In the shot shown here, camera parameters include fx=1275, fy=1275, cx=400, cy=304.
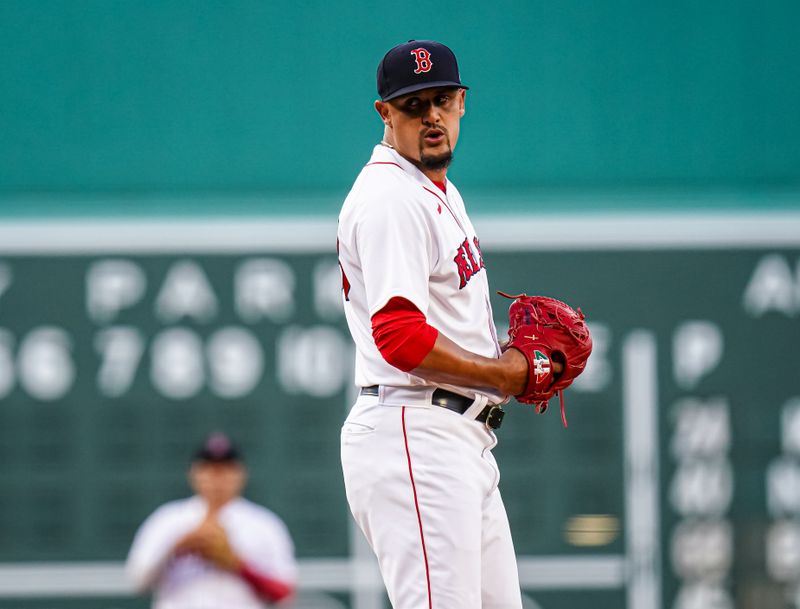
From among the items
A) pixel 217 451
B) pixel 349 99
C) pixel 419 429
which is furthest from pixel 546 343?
pixel 349 99

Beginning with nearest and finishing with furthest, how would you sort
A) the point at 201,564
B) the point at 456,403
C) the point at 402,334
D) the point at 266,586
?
the point at 402,334, the point at 456,403, the point at 266,586, the point at 201,564

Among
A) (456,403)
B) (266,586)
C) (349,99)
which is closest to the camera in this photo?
(456,403)

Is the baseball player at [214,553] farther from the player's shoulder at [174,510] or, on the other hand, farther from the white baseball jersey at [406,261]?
the white baseball jersey at [406,261]

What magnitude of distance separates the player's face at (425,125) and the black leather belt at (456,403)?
439mm

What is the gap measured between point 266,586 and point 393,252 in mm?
2764

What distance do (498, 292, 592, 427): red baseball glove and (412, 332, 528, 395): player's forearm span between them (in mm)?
30

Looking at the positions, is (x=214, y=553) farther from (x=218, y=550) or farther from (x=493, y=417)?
(x=493, y=417)

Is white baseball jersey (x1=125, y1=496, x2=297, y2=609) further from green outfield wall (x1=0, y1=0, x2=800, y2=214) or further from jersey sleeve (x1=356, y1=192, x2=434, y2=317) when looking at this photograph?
jersey sleeve (x1=356, y1=192, x2=434, y2=317)

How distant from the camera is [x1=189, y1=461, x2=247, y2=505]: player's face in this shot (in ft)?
15.6

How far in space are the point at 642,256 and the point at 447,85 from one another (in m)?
2.73

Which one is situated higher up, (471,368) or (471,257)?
(471,257)

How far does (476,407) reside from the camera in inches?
95.1

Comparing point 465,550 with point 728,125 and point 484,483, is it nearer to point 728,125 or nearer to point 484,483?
point 484,483

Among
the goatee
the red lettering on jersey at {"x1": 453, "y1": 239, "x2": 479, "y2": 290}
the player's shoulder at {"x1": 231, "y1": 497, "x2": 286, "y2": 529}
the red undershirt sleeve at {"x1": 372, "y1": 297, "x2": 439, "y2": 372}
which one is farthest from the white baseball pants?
the player's shoulder at {"x1": 231, "y1": 497, "x2": 286, "y2": 529}
